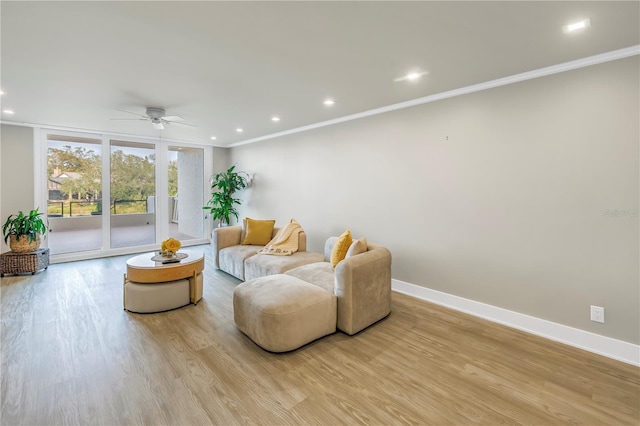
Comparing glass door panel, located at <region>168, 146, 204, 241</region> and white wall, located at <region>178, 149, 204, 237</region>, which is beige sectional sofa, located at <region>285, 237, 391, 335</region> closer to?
glass door panel, located at <region>168, 146, 204, 241</region>


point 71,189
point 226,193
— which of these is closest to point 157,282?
point 226,193

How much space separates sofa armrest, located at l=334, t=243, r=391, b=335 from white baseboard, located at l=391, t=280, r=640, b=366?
0.89 meters

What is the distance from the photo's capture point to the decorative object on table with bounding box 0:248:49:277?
14.2 ft

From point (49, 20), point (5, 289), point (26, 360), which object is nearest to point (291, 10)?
point (49, 20)

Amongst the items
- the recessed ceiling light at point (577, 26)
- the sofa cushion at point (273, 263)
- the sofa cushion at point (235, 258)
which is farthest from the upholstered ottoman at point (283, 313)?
the recessed ceiling light at point (577, 26)

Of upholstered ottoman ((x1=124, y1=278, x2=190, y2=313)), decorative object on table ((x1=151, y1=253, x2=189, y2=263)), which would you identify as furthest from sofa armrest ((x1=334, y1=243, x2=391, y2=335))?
decorative object on table ((x1=151, y1=253, x2=189, y2=263))

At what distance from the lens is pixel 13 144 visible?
477 cm

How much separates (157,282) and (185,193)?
414cm

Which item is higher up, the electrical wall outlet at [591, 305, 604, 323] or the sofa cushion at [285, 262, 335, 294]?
the sofa cushion at [285, 262, 335, 294]

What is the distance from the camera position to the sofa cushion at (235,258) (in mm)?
4277

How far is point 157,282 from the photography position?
3264 millimetres

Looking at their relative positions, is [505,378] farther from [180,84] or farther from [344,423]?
[180,84]

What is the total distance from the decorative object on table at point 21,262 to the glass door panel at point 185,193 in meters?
2.35

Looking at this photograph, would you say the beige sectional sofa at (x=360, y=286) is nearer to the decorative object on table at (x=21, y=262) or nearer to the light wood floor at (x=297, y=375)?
the light wood floor at (x=297, y=375)
